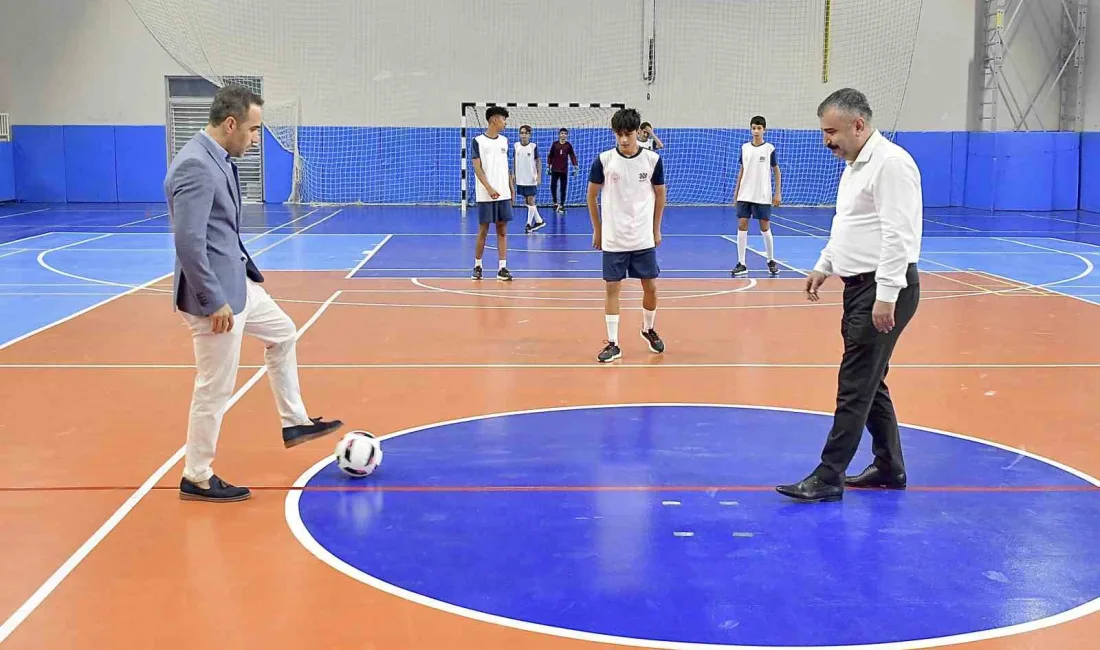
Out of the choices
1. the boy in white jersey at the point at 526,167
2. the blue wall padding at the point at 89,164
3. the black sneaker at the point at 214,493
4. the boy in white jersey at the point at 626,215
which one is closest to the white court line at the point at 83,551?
the black sneaker at the point at 214,493

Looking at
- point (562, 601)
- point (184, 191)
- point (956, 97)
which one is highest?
point (956, 97)

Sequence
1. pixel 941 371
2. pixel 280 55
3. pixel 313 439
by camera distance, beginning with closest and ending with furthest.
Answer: pixel 313 439
pixel 941 371
pixel 280 55

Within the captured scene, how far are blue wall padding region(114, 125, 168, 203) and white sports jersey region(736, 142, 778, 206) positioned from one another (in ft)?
63.8

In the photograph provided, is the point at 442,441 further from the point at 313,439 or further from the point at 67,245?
the point at 67,245

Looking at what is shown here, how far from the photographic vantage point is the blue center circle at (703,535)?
4480 mm

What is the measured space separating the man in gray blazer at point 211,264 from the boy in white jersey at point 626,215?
4298mm

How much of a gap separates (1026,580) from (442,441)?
11.9ft

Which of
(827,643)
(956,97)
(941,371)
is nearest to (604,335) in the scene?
(941,371)

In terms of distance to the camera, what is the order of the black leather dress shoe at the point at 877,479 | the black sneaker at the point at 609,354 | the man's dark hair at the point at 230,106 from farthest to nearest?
the black sneaker at the point at 609,354
the black leather dress shoe at the point at 877,479
the man's dark hair at the point at 230,106

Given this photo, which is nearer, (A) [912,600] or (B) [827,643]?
(B) [827,643]

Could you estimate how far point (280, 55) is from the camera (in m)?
29.0

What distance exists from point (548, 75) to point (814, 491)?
24.9m

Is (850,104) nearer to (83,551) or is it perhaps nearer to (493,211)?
(83,551)

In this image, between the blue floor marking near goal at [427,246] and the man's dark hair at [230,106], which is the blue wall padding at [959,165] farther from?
the man's dark hair at [230,106]
